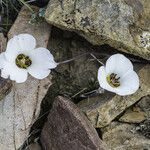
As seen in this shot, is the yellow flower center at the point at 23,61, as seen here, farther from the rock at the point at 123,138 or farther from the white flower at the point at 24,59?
the rock at the point at 123,138

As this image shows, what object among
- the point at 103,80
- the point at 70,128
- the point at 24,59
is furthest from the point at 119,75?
the point at 24,59

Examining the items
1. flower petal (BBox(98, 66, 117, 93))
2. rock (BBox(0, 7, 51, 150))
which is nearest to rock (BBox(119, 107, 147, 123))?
flower petal (BBox(98, 66, 117, 93))

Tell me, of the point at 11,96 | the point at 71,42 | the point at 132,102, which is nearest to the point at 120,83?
the point at 132,102

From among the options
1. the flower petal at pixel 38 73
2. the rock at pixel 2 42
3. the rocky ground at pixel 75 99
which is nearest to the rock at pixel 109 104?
the rocky ground at pixel 75 99

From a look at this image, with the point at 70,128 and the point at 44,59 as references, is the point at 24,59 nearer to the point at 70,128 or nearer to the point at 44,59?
the point at 44,59

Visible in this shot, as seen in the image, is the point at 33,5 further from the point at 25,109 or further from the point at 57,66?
the point at 25,109

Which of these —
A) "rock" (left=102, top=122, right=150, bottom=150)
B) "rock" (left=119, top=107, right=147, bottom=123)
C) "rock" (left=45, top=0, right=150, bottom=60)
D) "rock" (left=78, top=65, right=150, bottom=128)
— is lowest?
"rock" (left=102, top=122, right=150, bottom=150)

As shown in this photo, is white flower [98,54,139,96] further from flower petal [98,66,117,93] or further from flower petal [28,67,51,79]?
flower petal [28,67,51,79]
